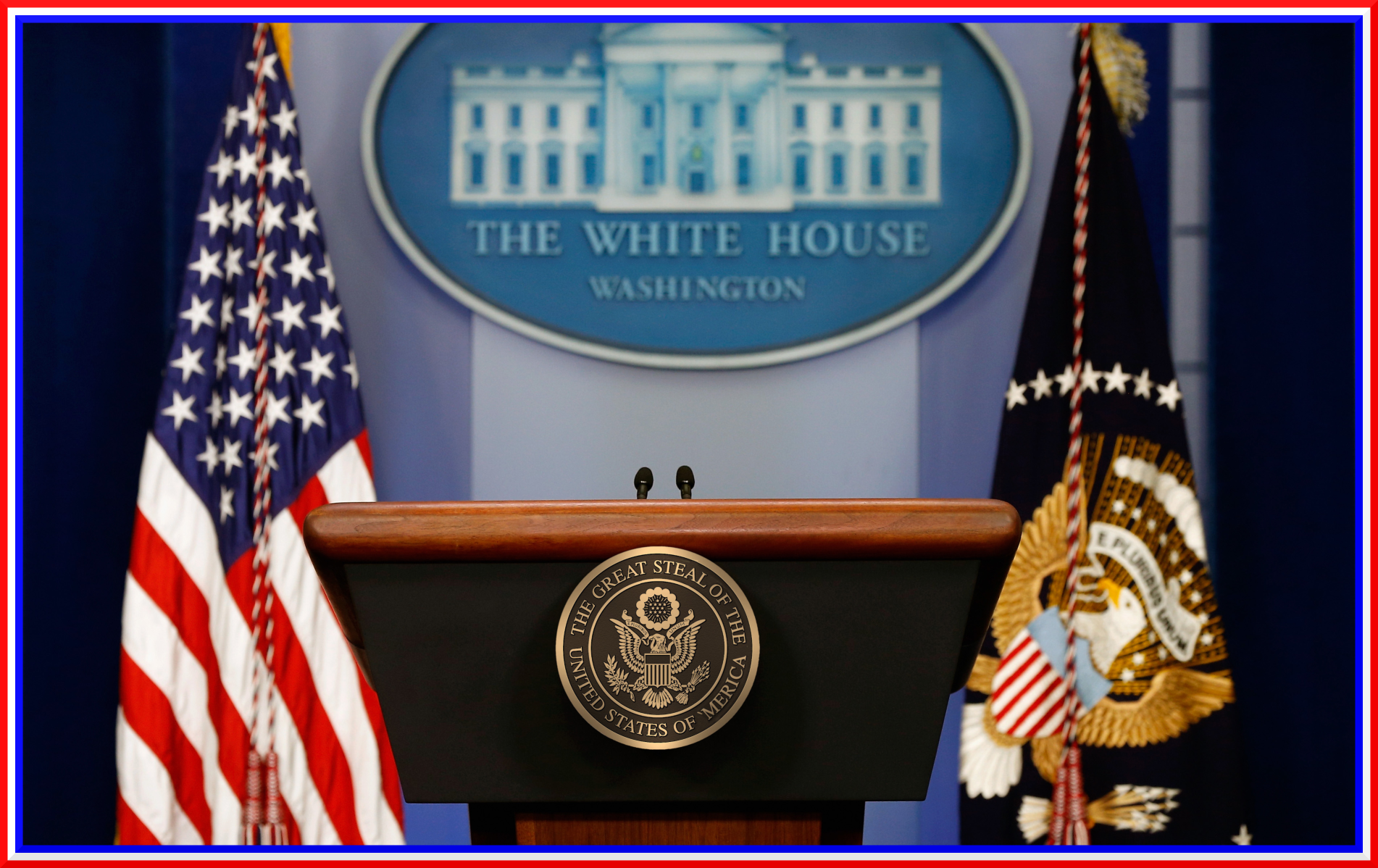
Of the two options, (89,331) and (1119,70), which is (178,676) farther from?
(1119,70)

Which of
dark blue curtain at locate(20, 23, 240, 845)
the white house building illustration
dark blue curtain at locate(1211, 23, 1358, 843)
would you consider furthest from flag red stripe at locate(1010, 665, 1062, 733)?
dark blue curtain at locate(20, 23, 240, 845)

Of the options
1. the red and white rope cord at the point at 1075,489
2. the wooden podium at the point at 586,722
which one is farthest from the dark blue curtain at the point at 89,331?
the red and white rope cord at the point at 1075,489

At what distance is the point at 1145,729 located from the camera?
2150mm

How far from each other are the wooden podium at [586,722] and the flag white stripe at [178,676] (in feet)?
4.83

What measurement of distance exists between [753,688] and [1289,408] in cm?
206

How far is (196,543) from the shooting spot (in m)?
2.18

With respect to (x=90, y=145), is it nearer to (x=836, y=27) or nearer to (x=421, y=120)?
(x=421, y=120)

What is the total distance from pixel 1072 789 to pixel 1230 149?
1.61 m

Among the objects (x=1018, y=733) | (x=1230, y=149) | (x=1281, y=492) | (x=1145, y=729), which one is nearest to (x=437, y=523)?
(x=1018, y=733)

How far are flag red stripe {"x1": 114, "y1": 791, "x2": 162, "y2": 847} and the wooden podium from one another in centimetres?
151

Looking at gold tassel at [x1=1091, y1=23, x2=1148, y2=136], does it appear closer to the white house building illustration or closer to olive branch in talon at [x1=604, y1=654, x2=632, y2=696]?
the white house building illustration

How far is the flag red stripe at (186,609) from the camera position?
214 cm

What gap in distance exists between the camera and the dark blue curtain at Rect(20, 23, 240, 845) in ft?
7.04

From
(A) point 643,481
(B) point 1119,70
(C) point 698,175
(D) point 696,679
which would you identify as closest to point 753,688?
(D) point 696,679
